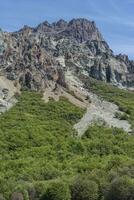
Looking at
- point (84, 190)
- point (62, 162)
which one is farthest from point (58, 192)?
point (62, 162)

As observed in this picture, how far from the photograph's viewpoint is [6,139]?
179875mm

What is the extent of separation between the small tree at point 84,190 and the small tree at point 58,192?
51.6 inches

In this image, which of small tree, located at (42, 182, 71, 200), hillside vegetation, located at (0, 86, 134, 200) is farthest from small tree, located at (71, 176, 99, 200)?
small tree, located at (42, 182, 71, 200)

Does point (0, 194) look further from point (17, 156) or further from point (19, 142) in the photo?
point (19, 142)

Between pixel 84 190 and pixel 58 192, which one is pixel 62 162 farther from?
pixel 84 190

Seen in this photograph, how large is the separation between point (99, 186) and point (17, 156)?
53.9 m

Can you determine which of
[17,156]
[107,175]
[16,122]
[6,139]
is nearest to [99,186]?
[107,175]

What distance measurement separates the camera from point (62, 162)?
541 ft

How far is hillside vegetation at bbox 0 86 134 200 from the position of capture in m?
117

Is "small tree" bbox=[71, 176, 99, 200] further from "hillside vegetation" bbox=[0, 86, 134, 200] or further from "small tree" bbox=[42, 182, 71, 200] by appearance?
"small tree" bbox=[42, 182, 71, 200]

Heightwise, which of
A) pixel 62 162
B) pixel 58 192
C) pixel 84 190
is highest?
pixel 84 190

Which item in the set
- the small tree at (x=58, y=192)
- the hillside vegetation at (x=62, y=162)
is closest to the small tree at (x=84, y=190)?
the hillside vegetation at (x=62, y=162)

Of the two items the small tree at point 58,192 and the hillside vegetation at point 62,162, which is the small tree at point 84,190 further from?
the small tree at point 58,192

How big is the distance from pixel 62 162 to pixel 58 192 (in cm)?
4770
